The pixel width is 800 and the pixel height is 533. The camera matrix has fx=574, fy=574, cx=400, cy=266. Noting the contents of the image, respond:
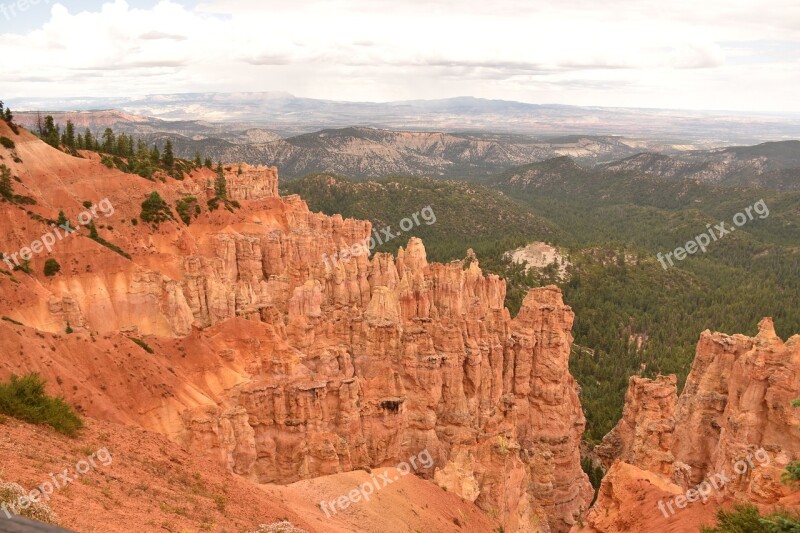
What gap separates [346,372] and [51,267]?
22.5 meters

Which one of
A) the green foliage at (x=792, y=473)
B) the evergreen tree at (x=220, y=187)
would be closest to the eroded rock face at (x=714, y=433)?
the green foliage at (x=792, y=473)

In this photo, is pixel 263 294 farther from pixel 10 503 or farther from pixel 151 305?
pixel 10 503

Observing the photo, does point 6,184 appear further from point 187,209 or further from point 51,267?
point 187,209

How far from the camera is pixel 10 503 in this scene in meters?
10.7

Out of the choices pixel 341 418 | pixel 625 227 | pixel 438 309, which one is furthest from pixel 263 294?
pixel 625 227

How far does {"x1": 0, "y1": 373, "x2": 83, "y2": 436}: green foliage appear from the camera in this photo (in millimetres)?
17500

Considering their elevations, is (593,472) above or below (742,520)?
below

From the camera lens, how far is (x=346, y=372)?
37000mm

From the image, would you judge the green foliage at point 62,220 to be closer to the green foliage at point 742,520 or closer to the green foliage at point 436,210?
the green foliage at point 742,520

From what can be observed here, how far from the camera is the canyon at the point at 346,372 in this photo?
25750mm

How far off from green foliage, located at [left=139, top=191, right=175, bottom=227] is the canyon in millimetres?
750

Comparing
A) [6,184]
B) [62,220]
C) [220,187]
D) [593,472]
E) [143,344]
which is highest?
[6,184]

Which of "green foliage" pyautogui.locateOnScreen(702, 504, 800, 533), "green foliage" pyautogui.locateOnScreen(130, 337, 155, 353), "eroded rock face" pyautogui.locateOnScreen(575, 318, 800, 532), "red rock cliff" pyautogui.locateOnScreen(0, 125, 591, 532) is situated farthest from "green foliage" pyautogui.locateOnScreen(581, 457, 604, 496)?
"green foliage" pyautogui.locateOnScreen(130, 337, 155, 353)

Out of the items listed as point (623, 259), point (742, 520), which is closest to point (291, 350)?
point (742, 520)
